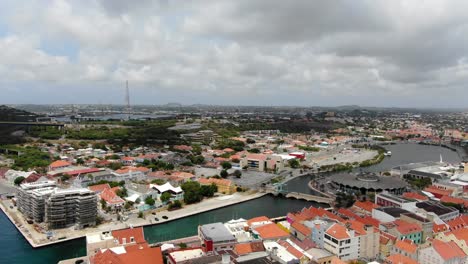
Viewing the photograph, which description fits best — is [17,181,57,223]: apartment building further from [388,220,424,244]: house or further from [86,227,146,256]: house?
[388,220,424,244]: house

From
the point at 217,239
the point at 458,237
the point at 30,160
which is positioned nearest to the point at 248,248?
the point at 217,239

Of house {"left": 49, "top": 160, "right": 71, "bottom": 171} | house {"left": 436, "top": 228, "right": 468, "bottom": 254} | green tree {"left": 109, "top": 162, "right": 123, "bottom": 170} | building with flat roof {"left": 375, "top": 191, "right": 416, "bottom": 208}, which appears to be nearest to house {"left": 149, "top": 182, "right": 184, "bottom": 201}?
green tree {"left": 109, "top": 162, "right": 123, "bottom": 170}

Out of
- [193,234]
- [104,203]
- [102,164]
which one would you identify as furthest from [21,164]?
[193,234]

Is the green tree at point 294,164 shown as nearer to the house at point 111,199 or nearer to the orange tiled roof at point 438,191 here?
the orange tiled roof at point 438,191

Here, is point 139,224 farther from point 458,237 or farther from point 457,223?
point 457,223

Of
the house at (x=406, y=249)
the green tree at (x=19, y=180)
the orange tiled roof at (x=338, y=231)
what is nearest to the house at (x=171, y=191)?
the green tree at (x=19, y=180)

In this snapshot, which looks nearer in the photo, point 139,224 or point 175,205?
point 139,224
